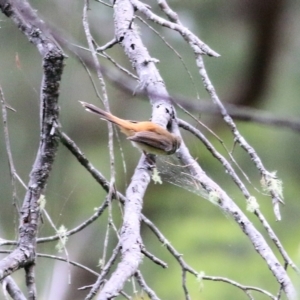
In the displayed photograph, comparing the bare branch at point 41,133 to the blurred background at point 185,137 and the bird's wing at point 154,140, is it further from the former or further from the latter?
the blurred background at point 185,137

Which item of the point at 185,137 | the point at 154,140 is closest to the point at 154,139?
the point at 154,140

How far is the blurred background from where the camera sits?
2238 millimetres

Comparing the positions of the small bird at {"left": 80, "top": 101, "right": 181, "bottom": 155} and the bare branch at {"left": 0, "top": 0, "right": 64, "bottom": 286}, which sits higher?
the small bird at {"left": 80, "top": 101, "right": 181, "bottom": 155}

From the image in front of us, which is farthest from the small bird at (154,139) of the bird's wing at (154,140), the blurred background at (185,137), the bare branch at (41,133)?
the blurred background at (185,137)

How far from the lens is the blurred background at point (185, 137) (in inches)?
88.1

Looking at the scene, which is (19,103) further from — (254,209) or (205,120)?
(254,209)

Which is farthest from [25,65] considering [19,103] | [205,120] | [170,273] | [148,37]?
[170,273]

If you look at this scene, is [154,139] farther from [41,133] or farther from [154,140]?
[41,133]

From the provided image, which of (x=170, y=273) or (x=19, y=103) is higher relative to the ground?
(x=19, y=103)

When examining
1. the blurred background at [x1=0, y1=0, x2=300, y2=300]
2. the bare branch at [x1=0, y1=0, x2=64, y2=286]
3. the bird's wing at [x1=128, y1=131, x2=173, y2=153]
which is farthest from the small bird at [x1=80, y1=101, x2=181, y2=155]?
the blurred background at [x1=0, y1=0, x2=300, y2=300]

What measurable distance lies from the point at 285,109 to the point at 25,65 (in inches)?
60.8

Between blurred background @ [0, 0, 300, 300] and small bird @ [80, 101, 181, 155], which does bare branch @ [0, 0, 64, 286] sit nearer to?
small bird @ [80, 101, 181, 155]

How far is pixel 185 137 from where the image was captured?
1.96 meters

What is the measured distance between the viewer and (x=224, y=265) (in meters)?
2.52
